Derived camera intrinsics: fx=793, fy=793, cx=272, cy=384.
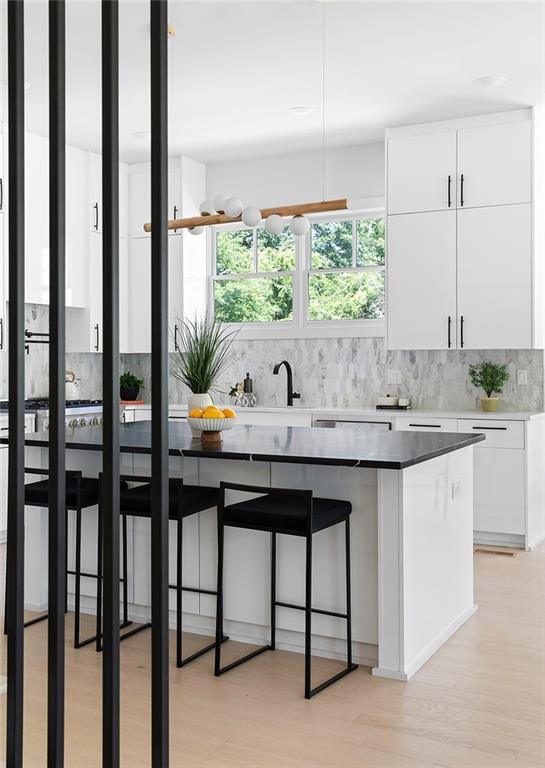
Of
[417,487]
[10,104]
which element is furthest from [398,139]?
[10,104]

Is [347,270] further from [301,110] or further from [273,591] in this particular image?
[273,591]

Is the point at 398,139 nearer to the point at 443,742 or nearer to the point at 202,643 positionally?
the point at 202,643

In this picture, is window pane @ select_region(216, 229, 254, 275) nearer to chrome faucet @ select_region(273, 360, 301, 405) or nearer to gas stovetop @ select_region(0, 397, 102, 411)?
chrome faucet @ select_region(273, 360, 301, 405)

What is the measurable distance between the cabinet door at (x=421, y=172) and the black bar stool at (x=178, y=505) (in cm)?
306

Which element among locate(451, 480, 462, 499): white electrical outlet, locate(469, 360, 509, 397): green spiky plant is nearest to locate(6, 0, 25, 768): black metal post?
locate(451, 480, 462, 499): white electrical outlet

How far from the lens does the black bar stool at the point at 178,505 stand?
322 cm

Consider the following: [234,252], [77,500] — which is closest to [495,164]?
[234,252]

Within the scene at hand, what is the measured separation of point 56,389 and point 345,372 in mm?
5141

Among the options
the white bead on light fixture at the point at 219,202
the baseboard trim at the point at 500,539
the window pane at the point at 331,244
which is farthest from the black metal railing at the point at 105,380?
the window pane at the point at 331,244

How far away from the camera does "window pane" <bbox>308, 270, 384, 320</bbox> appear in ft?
20.7

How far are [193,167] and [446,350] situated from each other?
2648 mm

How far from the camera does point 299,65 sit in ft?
14.9

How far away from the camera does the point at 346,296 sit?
21.1 feet

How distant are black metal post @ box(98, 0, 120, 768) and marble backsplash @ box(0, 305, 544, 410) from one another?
15.0 feet
